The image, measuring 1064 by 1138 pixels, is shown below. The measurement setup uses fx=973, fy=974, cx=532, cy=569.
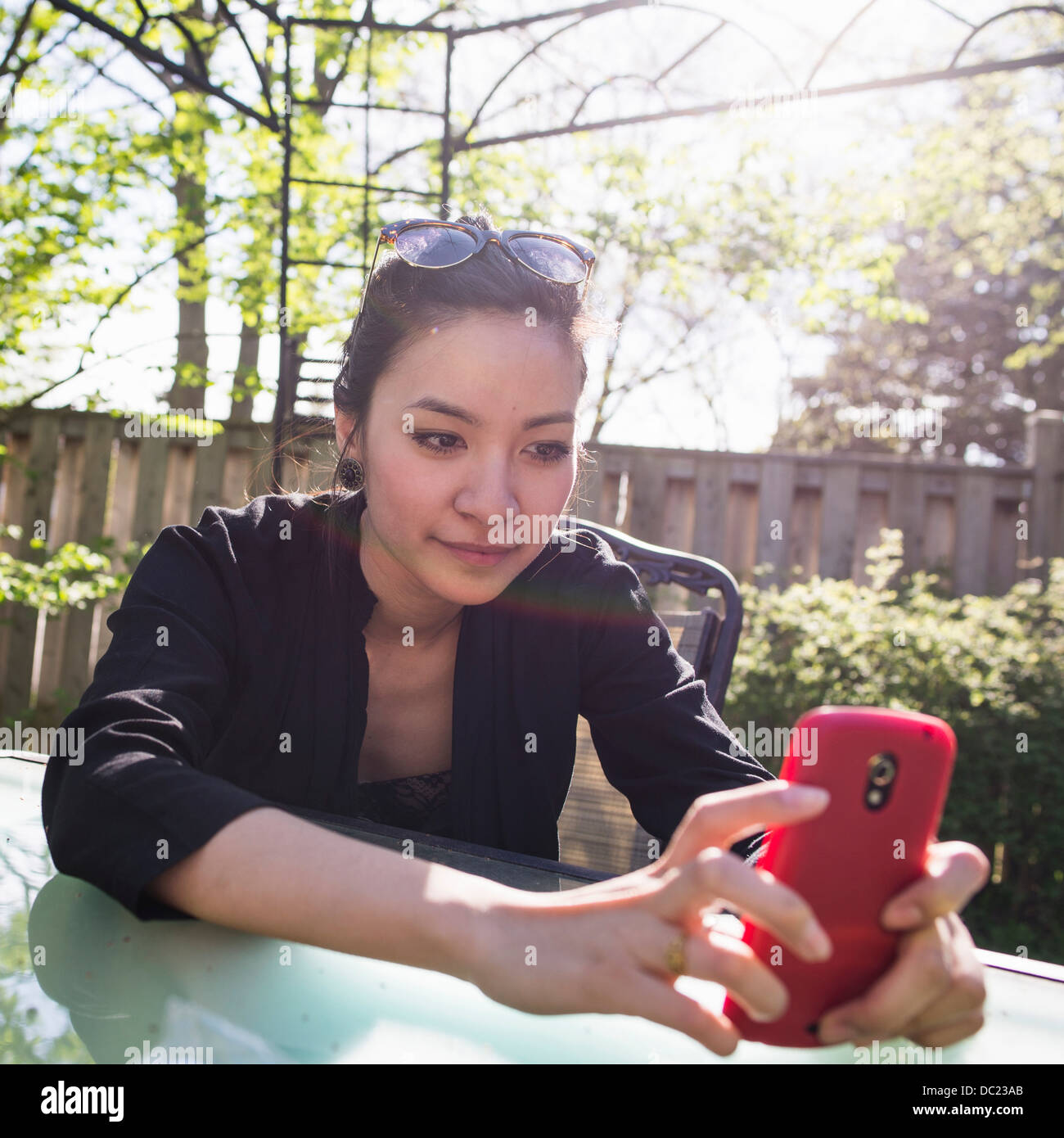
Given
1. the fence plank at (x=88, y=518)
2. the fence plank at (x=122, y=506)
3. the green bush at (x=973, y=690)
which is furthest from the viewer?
the fence plank at (x=122, y=506)

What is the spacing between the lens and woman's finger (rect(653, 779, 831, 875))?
70 centimetres

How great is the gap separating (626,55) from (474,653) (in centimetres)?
932

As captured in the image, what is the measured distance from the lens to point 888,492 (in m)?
5.52

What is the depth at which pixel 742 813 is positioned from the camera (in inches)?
28.6

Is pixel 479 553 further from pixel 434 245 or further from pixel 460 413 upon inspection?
pixel 434 245

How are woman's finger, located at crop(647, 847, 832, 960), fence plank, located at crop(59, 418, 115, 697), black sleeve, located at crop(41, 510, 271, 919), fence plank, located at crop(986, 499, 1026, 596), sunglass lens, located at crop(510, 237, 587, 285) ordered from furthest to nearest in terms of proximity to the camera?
fence plank, located at crop(59, 418, 115, 697)
fence plank, located at crop(986, 499, 1026, 596)
sunglass lens, located at crop(510, 237, 587, 285)
black sleeve, located at crop(41, 510, 271, 919)
woman's finger, located at crop(647, 847, 832, 960)

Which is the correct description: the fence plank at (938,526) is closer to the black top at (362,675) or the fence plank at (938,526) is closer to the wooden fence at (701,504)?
the wooden fence at (701,504)

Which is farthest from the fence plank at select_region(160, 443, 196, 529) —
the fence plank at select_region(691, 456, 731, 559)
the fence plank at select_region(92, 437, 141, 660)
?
the fence plank at select_region(691, 456, 731, 559)

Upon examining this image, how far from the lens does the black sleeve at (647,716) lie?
62.7 inches

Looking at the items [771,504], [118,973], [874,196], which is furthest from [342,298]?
[118,973]

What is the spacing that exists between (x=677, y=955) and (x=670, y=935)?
0.02 m

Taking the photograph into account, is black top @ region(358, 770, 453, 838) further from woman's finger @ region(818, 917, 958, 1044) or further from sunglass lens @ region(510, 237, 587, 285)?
woman's finger @ region(818, 917, 958, 1044)

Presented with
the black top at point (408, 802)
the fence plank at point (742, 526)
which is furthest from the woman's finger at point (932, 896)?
the fence plank at point (742, 526)

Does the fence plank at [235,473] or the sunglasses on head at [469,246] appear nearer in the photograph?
the sunglasses on head at [469,246]
